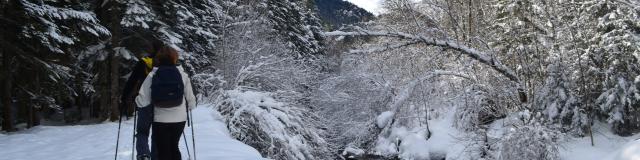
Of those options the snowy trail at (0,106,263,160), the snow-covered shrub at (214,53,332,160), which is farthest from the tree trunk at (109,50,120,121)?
the snow-covered shrub at (214,53,332,160)

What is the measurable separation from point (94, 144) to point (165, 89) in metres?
4.40

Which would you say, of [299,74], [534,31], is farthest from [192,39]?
[534,31]

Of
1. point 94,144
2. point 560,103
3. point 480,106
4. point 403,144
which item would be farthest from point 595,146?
point 94,144

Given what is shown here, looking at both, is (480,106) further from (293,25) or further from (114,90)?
(293,25)

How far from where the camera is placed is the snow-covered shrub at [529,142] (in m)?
10.6

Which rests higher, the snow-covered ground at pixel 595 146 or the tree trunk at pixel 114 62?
the tree trunk at pixel 114 62

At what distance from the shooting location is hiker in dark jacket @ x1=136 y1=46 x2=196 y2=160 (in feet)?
16.0

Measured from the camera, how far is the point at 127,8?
13492 mm

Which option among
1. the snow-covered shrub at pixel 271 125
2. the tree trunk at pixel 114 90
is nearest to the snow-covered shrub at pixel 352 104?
the snow-covered shrub at pixel 271 125

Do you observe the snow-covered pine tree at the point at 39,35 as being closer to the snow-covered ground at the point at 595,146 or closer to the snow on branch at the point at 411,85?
the snow on branch at the point at 411,85

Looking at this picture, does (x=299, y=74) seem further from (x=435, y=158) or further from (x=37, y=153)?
(x=37, y=153)

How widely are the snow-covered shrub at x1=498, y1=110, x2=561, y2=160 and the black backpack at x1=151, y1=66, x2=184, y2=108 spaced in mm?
7809

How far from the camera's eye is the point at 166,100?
4.85 m

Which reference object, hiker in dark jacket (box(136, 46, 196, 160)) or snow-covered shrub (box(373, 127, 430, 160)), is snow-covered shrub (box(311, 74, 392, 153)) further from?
hiker in dark jacket (box(136, 46, 196, 160))
